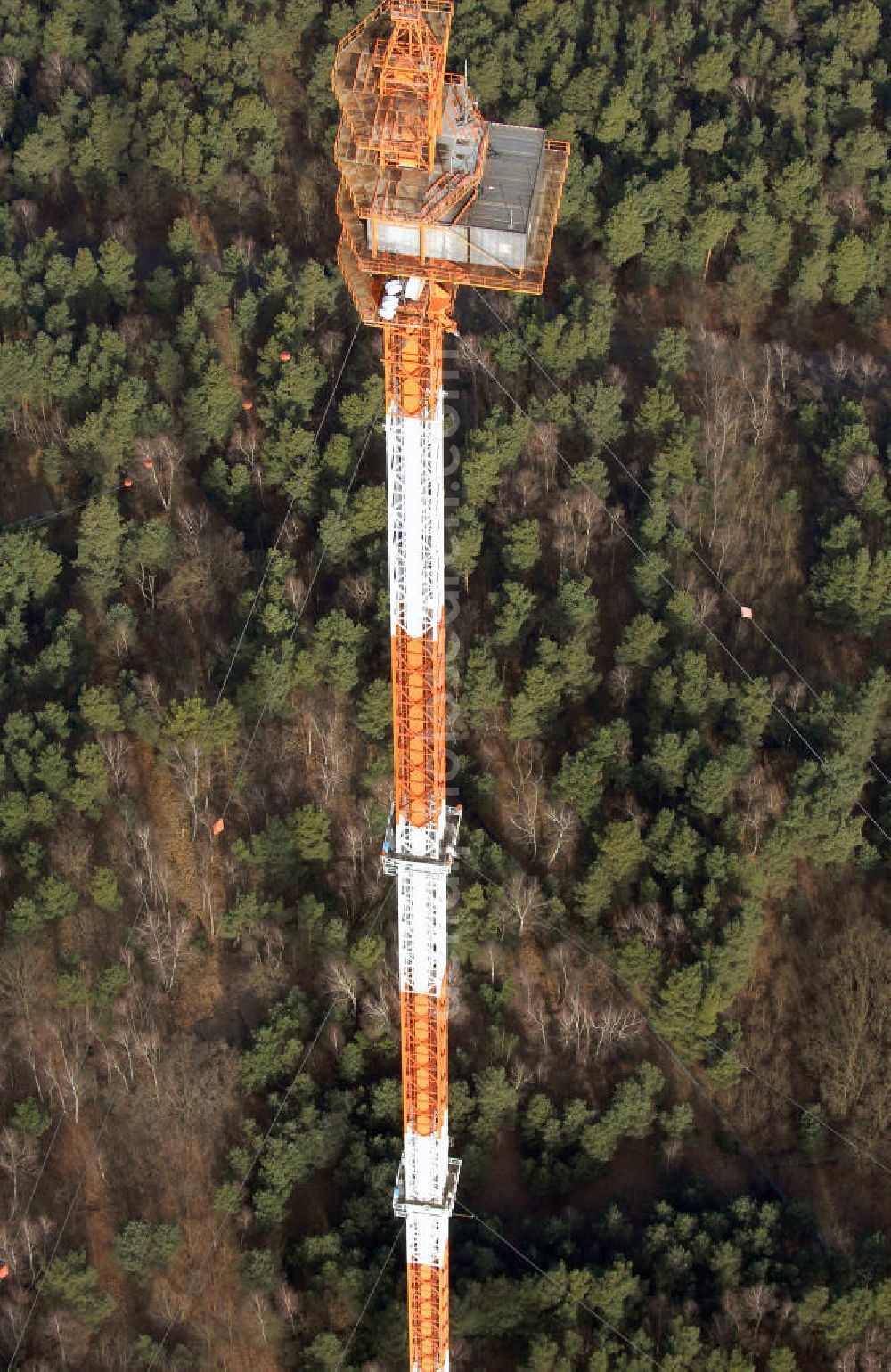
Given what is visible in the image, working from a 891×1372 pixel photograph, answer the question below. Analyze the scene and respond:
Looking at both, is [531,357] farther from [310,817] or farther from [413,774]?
[413,774]

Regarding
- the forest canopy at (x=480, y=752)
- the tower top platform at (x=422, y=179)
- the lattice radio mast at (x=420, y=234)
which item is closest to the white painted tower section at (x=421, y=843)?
the lattice radio mast at (x=420, y=234)

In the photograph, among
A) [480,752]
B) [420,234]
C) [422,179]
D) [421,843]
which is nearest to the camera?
[420,234]

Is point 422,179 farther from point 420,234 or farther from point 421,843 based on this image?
point 421,843

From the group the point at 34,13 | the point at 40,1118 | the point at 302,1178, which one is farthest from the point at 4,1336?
the point at 34,13

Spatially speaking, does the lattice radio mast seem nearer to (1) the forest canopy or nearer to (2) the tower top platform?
(2) the tower top platform

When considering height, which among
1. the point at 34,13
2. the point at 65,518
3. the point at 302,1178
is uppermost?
the point at 34,13

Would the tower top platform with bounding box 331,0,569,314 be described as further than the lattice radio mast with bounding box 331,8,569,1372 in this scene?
No

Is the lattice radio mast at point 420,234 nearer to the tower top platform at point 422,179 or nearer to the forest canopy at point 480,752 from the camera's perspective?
the tower top platform at point 422,179

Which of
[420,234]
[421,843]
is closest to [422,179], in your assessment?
[420,234]

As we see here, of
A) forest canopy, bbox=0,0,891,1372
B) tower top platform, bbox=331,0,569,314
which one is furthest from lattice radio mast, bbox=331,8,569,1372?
forest canopy, bbox=0,0,891,1372
